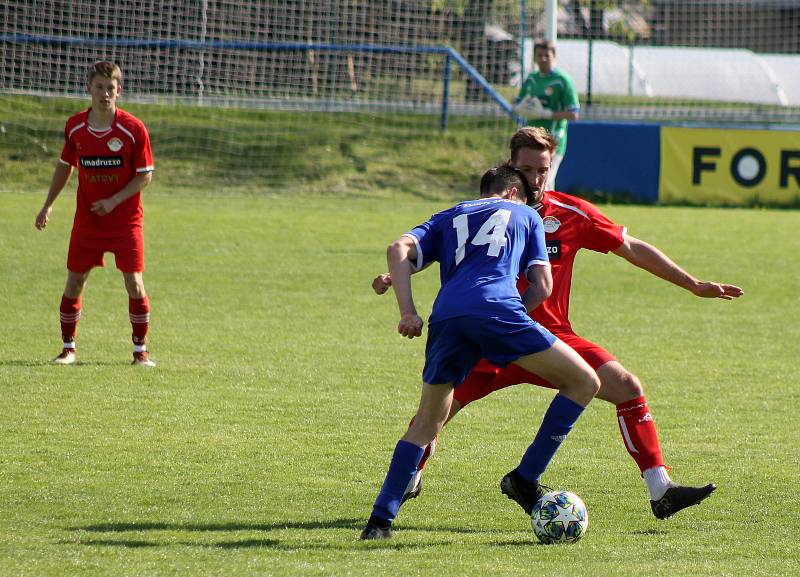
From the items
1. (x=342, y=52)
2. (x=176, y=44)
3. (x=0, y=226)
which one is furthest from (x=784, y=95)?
(x=0, y=226)

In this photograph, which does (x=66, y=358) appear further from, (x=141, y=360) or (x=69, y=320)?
(x=141, y=360)

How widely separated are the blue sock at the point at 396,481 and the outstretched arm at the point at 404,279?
0.50 m

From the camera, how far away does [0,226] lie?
13945 mm

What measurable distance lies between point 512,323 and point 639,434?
0.97 meters

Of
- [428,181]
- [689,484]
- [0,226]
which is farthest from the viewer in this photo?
[428,181]

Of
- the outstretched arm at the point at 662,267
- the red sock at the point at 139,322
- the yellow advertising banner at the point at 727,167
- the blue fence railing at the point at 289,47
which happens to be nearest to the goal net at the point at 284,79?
the blue fence railing at the point at 289,47

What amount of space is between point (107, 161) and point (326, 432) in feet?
9.10

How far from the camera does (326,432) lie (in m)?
6.55

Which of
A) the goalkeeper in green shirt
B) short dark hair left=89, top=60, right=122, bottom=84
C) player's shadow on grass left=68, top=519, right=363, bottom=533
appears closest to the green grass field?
player's shadow on grass left=68, top=519, right=363, bottom=533

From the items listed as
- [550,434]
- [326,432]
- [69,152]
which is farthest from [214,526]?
[69,152]

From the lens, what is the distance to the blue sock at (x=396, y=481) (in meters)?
4.63

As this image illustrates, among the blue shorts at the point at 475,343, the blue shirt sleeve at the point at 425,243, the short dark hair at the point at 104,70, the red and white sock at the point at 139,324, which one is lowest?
the red and white sock at the point at 139,324

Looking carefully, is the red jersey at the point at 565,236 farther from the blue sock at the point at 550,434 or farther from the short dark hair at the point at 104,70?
the short dark hair at the point at 104,70

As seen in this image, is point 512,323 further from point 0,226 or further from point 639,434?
point 0,226
